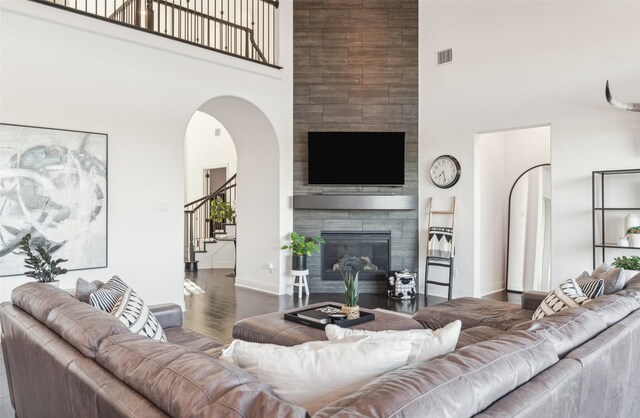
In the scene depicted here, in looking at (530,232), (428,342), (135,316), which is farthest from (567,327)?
(530,232)

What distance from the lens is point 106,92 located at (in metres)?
4.71

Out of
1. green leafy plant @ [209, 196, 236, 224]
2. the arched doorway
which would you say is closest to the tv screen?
the arched doorway

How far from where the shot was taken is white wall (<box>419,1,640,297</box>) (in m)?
4.89

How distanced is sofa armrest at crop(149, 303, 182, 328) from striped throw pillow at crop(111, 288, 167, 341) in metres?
0.59

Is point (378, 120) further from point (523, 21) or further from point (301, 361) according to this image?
point (301, 361)

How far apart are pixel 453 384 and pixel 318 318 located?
6.91 ft

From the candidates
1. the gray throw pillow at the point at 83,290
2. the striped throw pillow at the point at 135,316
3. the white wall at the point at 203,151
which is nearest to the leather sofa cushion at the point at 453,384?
the striped throw pillow at the point at 135,316

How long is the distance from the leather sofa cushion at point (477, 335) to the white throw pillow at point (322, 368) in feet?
4.37

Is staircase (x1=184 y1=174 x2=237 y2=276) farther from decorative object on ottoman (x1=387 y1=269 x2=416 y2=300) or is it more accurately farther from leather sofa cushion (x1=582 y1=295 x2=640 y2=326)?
leather sofa cushion (x1=582 y1=295 x2=640 y2=326)

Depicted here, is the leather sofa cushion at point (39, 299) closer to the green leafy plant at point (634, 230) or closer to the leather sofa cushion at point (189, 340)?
the leather sofa cushion at point (189, 340)

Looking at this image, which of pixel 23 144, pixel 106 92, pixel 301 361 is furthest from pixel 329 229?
pixel 301 361

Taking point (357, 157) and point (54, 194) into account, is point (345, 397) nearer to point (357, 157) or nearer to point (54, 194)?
point (54, 194)

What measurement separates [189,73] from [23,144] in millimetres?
1999

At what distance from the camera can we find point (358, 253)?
666cm
